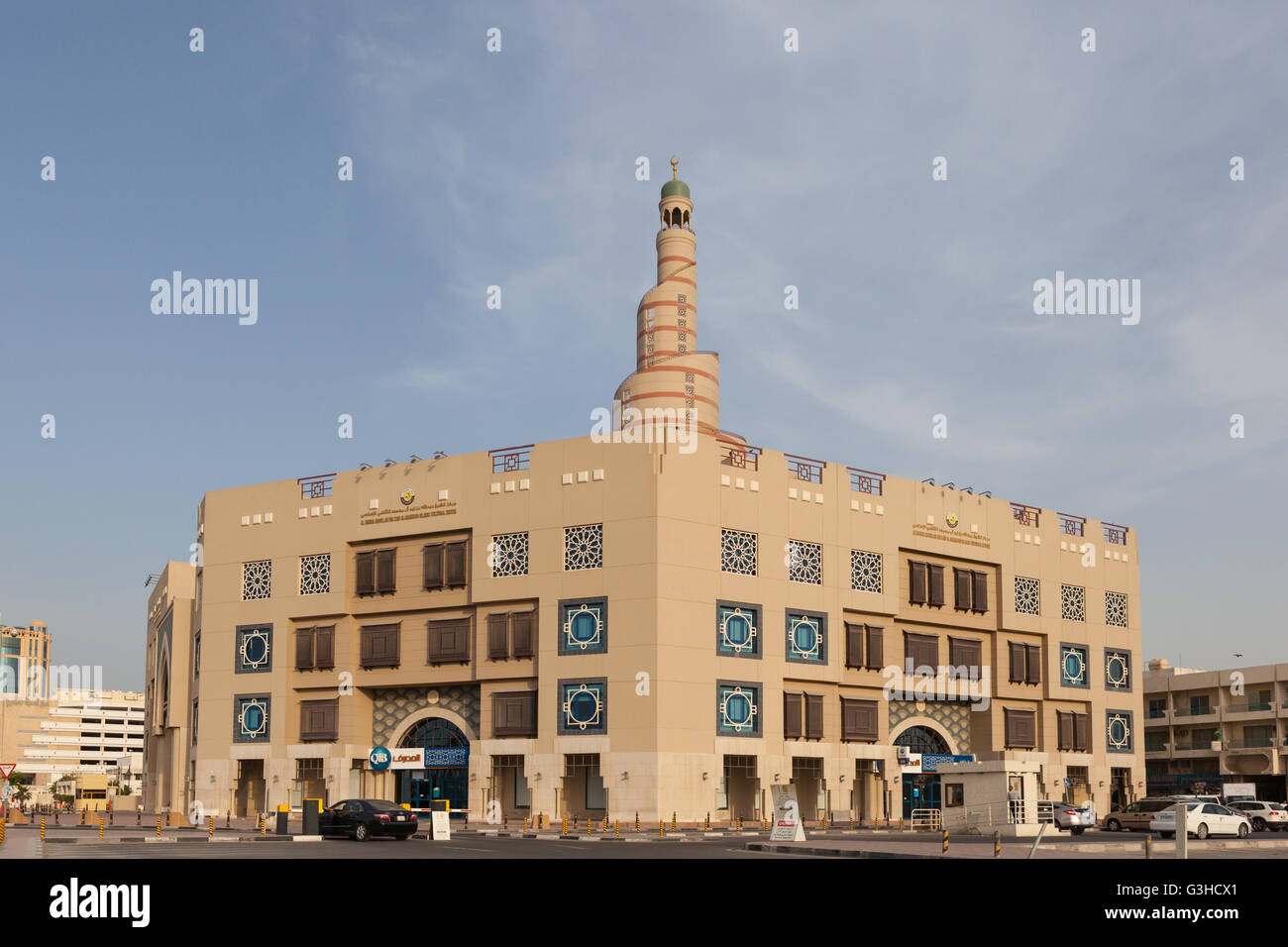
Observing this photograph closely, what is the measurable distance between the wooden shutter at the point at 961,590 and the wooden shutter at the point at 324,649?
33260 mm

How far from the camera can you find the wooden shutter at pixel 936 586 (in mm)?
72875

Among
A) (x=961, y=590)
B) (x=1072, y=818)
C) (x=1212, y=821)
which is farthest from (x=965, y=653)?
(x=1212, y=821)

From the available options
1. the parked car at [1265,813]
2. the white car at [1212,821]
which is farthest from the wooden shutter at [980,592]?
the white car at [1212,821]

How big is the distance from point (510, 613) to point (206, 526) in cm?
2025

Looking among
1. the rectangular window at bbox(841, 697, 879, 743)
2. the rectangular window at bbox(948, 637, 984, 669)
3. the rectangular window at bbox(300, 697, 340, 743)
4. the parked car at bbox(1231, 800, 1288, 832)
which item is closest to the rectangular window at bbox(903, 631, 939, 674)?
the rectangular window at bbox(948, 637, 984, 669)

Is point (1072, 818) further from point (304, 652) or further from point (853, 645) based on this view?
point (304, 652)

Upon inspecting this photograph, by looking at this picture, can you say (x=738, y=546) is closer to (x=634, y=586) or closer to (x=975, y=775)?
(x=634, y=586)

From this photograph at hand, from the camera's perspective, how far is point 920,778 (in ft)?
239

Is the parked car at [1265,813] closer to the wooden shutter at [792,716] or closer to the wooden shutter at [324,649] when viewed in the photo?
the wooden shutter at [792,716]

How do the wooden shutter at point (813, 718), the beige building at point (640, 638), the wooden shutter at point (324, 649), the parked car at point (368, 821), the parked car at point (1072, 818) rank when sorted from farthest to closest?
1. the wooden shutter at point (324, 649)
2. the wooden shutter at point (813, 718)
3. the beige building at point (640, 638)
4. the parked car at point (1072, 818)
5. the parked car at point (368, 821)

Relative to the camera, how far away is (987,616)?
7562 cm
